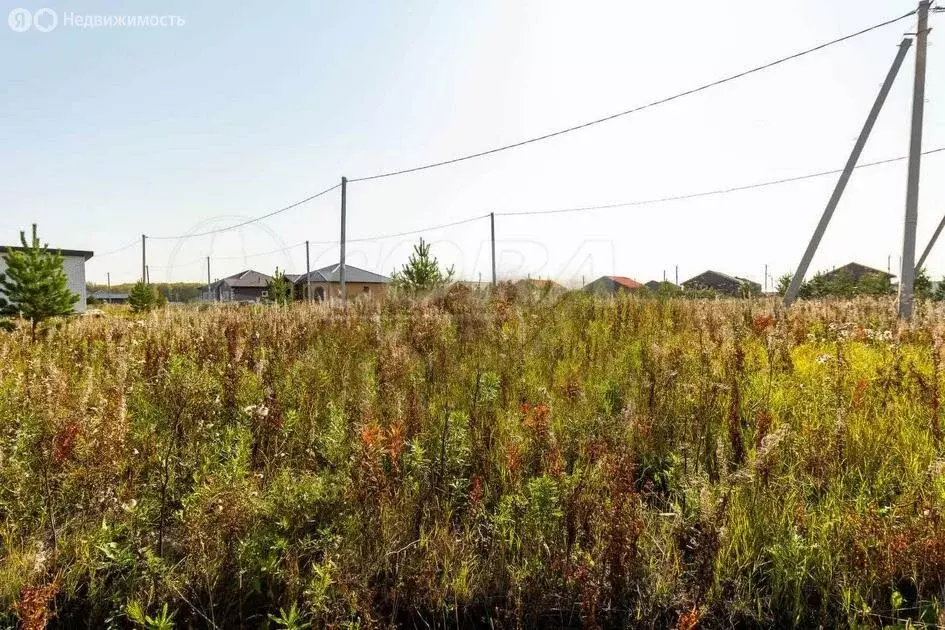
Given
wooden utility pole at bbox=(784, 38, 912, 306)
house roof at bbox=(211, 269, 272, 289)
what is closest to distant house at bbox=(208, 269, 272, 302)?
house roof at bbox=(211, 269, 272, 289)

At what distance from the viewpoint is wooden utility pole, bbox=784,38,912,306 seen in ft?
30.1

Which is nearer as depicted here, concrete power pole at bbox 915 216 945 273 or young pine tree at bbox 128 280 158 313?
concrete power pole at bbox 915 216 945 273

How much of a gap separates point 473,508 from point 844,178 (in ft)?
35.2

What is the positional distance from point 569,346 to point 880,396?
8.46 ft

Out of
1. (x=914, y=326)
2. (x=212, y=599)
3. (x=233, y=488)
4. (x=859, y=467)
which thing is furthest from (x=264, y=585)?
(x=914, y=326)

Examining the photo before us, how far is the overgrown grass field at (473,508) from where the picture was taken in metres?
2.05

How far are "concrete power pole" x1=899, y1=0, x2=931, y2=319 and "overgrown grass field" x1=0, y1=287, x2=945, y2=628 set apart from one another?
6422 millimetres

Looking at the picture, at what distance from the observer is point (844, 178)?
946 cm

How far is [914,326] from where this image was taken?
5.94 m

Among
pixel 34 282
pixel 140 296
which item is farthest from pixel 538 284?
pixel 140 296

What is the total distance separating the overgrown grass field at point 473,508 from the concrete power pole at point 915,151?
6422mm

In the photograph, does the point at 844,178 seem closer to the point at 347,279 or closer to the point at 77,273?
the point at 77,273

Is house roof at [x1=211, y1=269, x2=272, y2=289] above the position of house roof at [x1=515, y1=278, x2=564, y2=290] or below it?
above

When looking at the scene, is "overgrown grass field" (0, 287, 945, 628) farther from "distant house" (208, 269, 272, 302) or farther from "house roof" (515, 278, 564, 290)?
"distant house" (208, 269, 272, 302)
